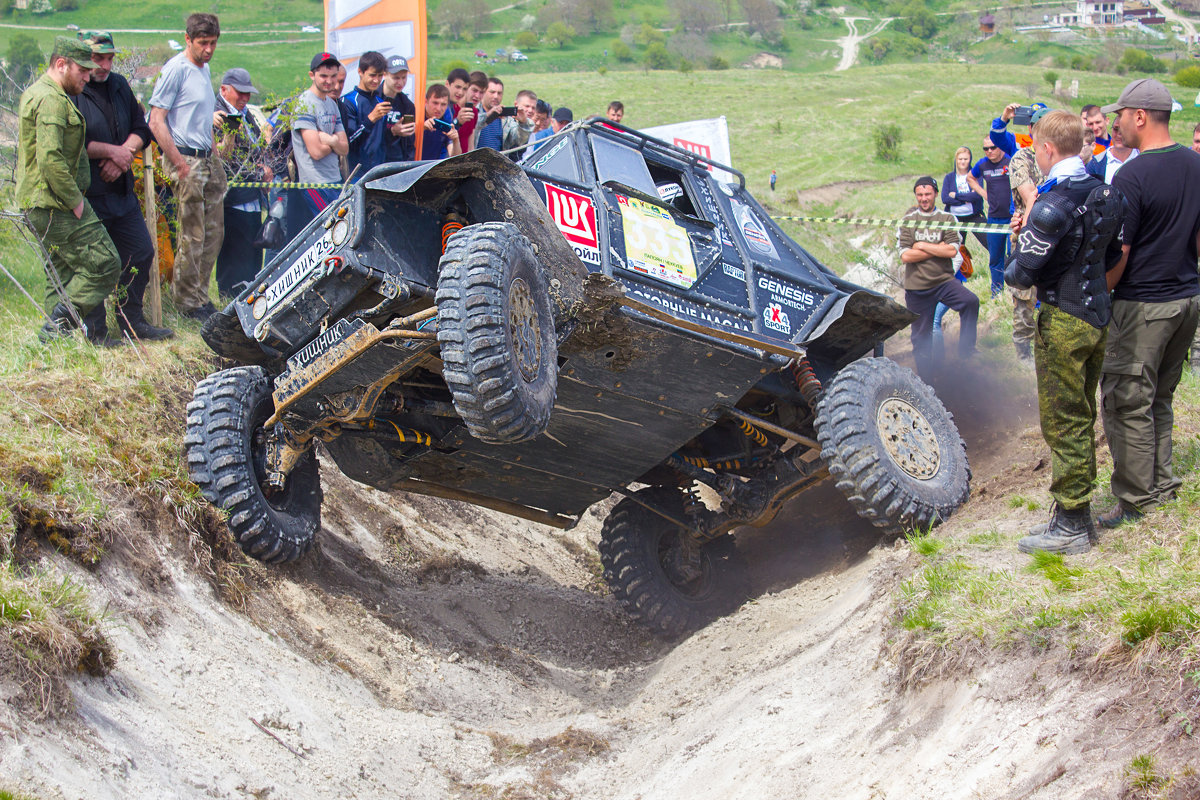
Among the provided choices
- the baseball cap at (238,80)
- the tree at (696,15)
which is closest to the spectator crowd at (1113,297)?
the baseball cap at (238,80)

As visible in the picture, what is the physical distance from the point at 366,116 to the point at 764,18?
85.4 metres

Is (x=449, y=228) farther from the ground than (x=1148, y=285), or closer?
farther from the ground

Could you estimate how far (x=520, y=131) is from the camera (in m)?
10.4

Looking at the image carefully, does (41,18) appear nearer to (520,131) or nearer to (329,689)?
(520,131)

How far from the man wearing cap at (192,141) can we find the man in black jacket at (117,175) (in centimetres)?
29

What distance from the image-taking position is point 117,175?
22.6 ft

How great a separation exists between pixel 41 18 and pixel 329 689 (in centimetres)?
5413

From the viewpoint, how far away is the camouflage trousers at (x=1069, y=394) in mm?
4719

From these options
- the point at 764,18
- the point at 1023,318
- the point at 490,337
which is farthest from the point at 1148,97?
the point at 764,18

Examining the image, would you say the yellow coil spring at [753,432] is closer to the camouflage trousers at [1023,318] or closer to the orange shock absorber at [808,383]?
the orange shock absorber at [808,383]

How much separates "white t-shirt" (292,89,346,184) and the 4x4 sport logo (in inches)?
145

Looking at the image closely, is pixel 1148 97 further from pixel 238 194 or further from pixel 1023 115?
pixel 238 194

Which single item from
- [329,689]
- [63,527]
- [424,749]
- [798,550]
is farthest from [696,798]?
[798,550]

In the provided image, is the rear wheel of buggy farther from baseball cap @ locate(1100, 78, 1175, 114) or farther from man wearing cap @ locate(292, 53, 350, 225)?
baseball cap @ locate(1100, 78, 1175, 114)
